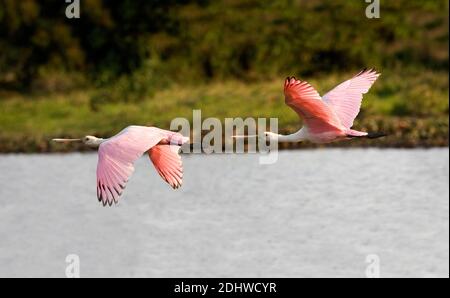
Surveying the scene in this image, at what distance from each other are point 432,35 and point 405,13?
555mm

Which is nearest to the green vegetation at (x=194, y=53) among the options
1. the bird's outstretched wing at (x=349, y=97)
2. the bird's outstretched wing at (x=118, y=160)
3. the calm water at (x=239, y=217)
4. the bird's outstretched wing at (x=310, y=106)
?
the calm water at (x=239, y=217)

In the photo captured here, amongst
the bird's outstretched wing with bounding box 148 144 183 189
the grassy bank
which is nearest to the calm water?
the grassy bank

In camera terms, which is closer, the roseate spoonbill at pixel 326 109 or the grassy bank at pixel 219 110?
the roseate spoonbill at pixel 326 109

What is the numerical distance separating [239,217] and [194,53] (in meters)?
5.75

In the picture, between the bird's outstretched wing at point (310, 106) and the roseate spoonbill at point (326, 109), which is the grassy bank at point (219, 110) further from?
the bird's outstretched wing at point (310, 106)

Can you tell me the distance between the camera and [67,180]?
18.3m

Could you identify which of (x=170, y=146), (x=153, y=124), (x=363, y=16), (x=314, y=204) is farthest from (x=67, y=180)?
(x=170, y=146)

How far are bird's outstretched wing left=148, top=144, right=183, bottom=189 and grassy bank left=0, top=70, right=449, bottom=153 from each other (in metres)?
10.0

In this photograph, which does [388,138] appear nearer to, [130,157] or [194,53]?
[194,53]

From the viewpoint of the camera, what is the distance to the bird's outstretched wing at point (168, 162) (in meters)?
8.10

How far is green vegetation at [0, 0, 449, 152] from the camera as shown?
66.8ft
